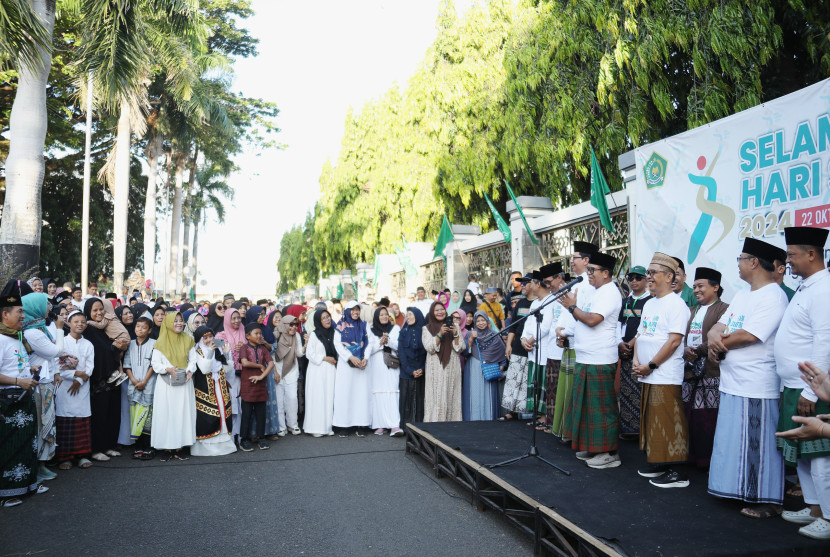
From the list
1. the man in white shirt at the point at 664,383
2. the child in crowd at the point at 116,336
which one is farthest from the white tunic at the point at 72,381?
the man in white shirt at the point at 664,383

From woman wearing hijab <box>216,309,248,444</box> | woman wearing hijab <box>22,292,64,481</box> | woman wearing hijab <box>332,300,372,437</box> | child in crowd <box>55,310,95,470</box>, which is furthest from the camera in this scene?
woman wearing hijab <box>332,300,372,437</box>

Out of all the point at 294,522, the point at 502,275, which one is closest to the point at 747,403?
the point at 294,522

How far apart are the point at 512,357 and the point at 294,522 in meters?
3.69

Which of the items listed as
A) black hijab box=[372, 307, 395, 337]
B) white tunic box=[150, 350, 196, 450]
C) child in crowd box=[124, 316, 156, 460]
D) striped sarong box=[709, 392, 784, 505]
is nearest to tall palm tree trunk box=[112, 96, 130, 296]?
child in crowd box=[124, 316, 156, 460]

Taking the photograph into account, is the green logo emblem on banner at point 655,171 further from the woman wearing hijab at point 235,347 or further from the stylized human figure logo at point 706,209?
the woman wearing hijab at point 235,347

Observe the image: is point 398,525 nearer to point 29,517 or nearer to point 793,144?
point 29,517

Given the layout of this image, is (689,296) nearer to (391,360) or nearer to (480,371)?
(480,371)

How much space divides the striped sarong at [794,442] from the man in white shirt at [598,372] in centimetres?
140

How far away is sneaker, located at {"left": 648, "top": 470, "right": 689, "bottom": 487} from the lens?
447cm

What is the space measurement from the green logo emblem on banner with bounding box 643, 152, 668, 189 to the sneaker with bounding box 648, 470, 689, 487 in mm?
3894

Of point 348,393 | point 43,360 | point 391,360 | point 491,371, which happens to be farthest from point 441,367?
point 43,360

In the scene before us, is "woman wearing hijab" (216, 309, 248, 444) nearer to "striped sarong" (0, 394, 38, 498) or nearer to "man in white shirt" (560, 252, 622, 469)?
"striped sarong" (0, 394, 38, 498)

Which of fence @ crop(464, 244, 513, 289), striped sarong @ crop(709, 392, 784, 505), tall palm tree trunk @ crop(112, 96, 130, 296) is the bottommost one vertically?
striped sarong @ crop(709, 392, 784, 505)

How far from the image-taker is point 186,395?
22.9 ft
